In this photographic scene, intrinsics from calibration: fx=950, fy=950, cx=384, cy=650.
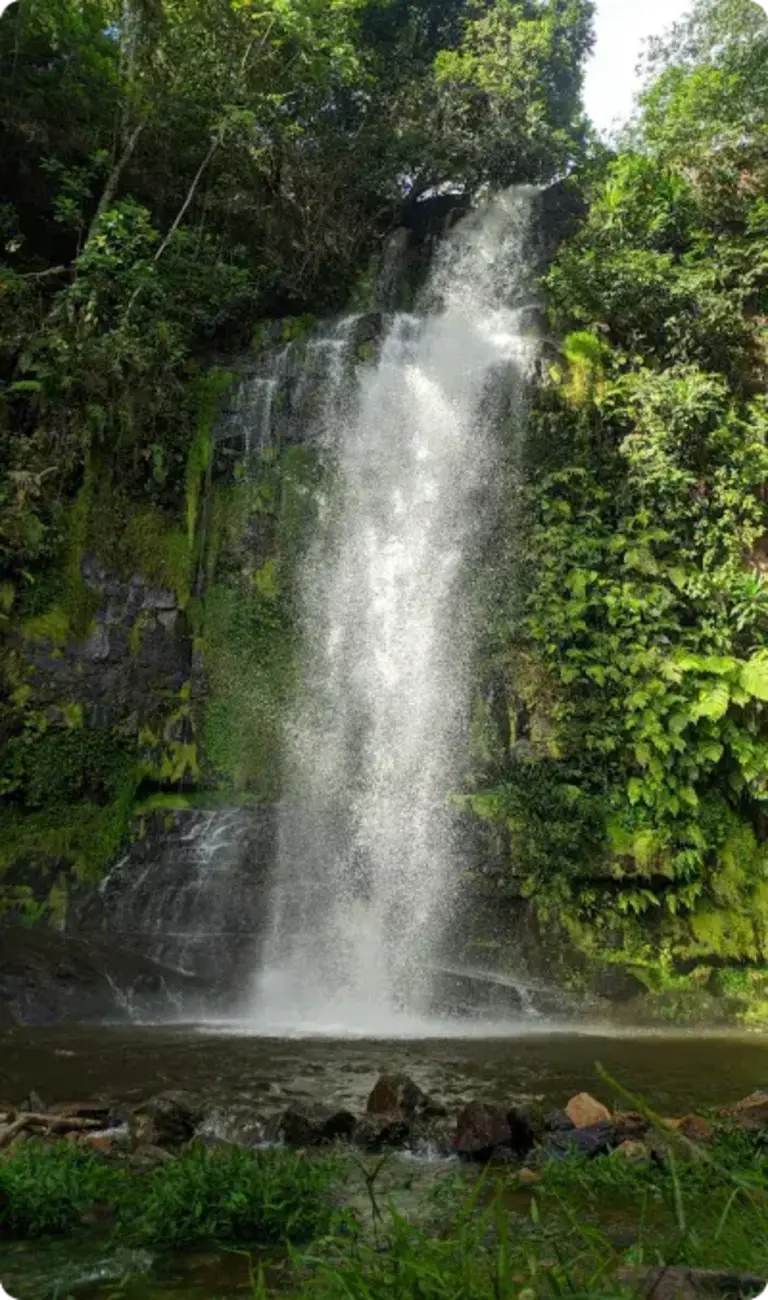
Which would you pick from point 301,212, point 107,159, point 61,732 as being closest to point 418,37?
point 301,212

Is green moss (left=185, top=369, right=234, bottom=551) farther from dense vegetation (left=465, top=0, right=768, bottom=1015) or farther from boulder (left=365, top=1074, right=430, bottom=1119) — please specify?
boulder (left=365, top=1074, right=430, bottom=1119)

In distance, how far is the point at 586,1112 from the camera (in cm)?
498

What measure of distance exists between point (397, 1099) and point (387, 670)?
8.01 m

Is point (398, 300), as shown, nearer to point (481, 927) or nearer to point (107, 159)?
point (107, 159)

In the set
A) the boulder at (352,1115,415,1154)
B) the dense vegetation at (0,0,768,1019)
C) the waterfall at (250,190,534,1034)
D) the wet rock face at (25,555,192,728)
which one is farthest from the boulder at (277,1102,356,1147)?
the wet rock face at (25,555,192,728)

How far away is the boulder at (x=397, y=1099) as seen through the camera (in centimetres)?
514

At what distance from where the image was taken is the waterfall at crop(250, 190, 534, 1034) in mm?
10305

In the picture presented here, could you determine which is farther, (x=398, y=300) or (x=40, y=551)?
(x=398, y=300)

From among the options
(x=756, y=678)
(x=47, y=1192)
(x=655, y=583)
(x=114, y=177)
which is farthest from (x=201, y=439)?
(x=47, y=1192)

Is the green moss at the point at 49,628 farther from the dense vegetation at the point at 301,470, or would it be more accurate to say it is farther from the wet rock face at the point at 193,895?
the wet rock face at the point at 193,895

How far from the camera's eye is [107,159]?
1622 centimetres

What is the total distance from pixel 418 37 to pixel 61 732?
20029 mm

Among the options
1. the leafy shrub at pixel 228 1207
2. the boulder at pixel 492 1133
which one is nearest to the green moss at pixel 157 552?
the boulder at pixel 492 1133

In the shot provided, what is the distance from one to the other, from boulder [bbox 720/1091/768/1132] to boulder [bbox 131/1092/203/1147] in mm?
2727
